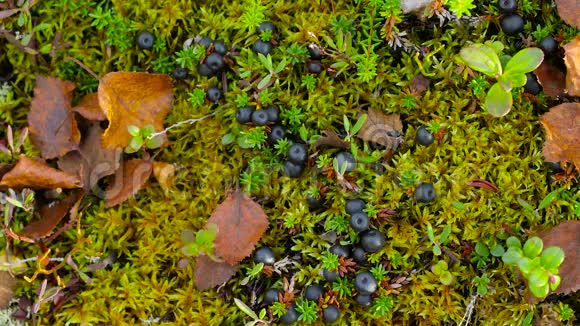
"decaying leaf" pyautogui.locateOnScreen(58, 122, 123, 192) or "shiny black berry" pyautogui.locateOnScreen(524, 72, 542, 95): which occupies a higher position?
"shiny black berry" pyautogui.locateOnScreen(524, 72, 542, 95)

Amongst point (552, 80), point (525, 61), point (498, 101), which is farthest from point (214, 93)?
point (552, 80)

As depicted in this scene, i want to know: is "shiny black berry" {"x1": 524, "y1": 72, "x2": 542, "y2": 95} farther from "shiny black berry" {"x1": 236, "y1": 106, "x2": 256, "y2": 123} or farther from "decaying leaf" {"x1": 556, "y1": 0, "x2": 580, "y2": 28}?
"shiny black berry" {"x1": 236, "y1": 106, "x2": 256, "y2": 123}

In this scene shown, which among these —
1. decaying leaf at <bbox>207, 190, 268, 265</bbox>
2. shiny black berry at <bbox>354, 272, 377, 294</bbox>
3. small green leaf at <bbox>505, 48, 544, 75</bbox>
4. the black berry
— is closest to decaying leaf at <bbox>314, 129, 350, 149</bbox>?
decaying leaf at <bbox>207, 190, 268, 265</bbox>

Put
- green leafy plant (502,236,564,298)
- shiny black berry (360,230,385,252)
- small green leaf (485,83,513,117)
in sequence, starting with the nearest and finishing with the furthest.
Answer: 1. green leafy plant (502,236,564,298)
2. small green leaf (485,83,513,117)
3. shiny black berry (360,230,385,252)

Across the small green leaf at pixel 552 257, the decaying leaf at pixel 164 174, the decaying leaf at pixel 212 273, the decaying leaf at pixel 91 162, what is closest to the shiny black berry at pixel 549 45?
the small green leaf at pixel 552 257

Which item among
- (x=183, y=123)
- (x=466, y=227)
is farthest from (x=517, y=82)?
(x=183, y=123)

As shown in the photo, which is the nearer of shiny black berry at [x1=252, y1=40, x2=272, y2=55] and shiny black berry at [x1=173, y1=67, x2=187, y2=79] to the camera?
shiny black berry at [x1=252, y1=40, x2=272, y2=55]

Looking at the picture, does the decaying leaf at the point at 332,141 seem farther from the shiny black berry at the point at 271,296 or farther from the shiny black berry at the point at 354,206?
the shiny black berry at the point at 271,296
